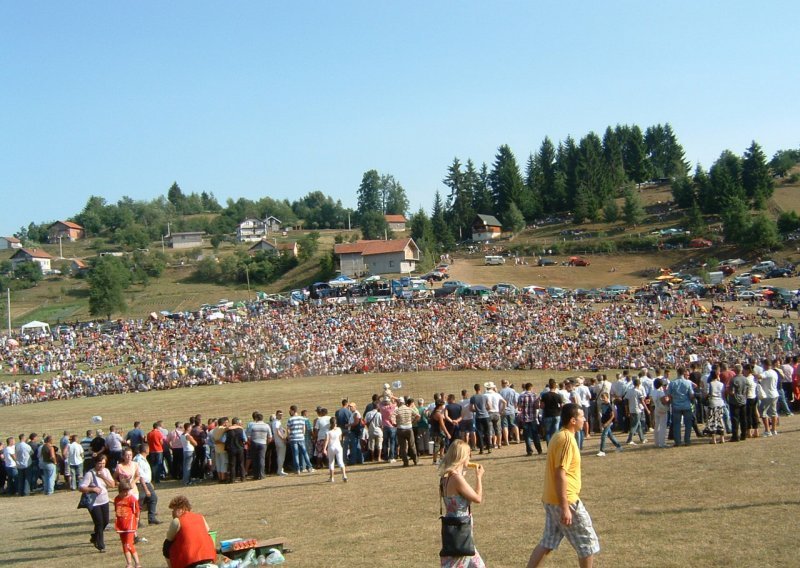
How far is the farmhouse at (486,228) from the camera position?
97.3m

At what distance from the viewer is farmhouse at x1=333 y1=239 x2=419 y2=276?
79625 mm

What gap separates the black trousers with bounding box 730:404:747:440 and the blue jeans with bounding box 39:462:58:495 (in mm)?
14745

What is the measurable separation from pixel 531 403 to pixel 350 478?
403 centimetres

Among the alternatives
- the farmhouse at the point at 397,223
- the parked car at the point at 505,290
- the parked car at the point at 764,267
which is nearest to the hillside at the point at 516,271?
the parked car at the point at 764,267

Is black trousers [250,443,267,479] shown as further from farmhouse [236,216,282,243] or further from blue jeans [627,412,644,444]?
farmhouse [236,216,282,243]

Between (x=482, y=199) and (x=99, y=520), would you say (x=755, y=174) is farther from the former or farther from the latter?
(x=99, y=520)

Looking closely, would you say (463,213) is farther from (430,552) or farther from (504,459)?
(430,552)

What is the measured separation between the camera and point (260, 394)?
3566 cm

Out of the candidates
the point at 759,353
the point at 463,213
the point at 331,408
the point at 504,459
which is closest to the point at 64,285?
the point at 463,213

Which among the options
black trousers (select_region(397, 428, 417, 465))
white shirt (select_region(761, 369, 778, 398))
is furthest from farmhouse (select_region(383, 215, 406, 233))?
white shirt (select_region(761, 369, 778, 398))

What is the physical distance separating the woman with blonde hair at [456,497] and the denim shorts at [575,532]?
2.29 feet

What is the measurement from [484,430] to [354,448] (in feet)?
9.99


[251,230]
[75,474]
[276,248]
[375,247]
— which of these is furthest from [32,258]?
[75,474]

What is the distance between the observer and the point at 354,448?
16516 millimetres
